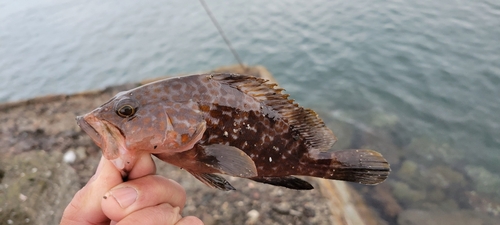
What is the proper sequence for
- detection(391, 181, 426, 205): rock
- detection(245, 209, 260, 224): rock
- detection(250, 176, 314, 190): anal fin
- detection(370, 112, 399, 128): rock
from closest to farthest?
detection(250, 176, 314, 190): anal fin < detection(245, 209, 260, 224): rock < detection(391, 181, 426, 205): rock < detection(370, 112, 399, 128): rock

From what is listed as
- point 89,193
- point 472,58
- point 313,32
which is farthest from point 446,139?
point 89,193

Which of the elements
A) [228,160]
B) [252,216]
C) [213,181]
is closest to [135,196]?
[213,181]

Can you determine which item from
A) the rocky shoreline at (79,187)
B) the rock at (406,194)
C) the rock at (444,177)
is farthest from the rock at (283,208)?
the rock at (444,177)

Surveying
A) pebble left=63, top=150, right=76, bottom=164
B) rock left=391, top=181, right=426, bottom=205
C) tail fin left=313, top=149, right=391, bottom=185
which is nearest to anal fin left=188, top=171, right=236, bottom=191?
tail fin left=313, top=149, right=391, bottom=185

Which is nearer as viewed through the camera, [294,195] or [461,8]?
[294,195]

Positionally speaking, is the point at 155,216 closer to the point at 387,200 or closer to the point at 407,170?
the point at 387,200

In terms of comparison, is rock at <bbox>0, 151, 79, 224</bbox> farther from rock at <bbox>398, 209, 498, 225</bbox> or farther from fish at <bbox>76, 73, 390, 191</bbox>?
rock at <bbox>398, 209, 498, 225</bbox>

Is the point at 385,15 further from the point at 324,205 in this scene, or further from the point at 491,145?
the point at 324,205

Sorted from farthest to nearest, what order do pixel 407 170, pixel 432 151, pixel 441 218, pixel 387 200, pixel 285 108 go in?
1. pixel 432 151
2. pixel 407 170
3. pixel 387 200
4. pixel 441 218
5. pixel 285 108
